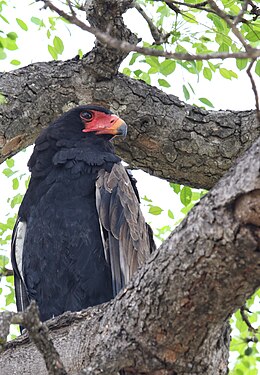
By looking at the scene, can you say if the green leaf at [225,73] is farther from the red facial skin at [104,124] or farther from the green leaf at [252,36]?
the red facial skin at [104,124]

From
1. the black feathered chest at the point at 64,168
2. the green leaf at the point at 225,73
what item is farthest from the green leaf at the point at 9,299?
the green leaf at the point at 225,73

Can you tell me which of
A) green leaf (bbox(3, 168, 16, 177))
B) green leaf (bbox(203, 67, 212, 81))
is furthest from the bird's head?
green leaf (bbox(203, 67, 212, 81))

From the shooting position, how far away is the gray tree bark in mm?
2904

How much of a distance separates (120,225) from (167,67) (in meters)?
1.38

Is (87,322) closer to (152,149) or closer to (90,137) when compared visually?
(152,149)

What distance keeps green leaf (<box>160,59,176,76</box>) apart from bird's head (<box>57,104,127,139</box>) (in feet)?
2.03

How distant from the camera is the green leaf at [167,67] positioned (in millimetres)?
6098

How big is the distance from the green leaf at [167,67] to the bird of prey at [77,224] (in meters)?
0.62

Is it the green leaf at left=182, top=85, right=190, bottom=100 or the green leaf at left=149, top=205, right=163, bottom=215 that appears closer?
the green leaf at left=182, top=85, right=190, bottom=100

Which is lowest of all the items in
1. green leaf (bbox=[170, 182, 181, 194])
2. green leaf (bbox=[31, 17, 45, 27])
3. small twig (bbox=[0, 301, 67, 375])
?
small twig (bbox=[0, 301, 67, 375])

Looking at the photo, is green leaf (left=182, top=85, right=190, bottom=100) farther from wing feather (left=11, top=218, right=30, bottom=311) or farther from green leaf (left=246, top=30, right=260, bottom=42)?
wing feather (left=11, top=218, right=30, bottom=311)

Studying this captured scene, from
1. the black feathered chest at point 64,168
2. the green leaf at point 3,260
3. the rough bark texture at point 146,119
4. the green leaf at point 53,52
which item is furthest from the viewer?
the green leaf at point 53,52

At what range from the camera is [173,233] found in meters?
3.13

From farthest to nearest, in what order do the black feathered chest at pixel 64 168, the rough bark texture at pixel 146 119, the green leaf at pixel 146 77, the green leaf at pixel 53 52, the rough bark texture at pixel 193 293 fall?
the green leaf at pixel 146 77, the green leaf at pixel 53 52, the black feathered chest at pixel 64 168, the rough bark texture at pixel 146 119, the rough bark texture at pixel 193 293
